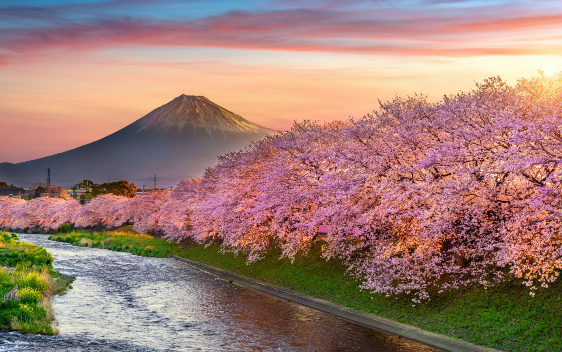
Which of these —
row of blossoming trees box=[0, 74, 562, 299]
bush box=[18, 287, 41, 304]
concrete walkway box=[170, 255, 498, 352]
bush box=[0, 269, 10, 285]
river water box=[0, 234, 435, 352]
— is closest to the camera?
row of blossoming trees box=[0, 74, 562, 299]

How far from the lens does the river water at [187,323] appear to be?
1805 cm

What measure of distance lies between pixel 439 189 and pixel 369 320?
22.3 ft

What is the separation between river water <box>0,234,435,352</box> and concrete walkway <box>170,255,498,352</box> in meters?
0.61

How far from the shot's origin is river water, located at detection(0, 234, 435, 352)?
18.0 m

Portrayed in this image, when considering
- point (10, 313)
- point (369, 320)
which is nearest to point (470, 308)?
point (369, 320)

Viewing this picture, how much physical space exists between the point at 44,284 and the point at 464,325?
22.4 metres

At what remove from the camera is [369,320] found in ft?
72.0

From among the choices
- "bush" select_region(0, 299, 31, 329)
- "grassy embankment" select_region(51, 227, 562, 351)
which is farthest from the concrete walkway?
"bush" select_region(0, 299, 31, 329)

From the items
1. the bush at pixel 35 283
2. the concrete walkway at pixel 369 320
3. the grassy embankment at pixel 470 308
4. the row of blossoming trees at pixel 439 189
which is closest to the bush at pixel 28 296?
the bush at pixel 35 283

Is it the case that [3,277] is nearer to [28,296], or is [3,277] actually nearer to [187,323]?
[28,296]

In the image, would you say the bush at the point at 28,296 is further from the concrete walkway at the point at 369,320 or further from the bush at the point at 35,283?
the concrete walkway at the point at 369,320

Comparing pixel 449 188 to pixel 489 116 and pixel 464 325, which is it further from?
pixel 464 325

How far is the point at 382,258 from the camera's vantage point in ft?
76.2

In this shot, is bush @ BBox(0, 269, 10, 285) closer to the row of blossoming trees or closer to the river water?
the river water
